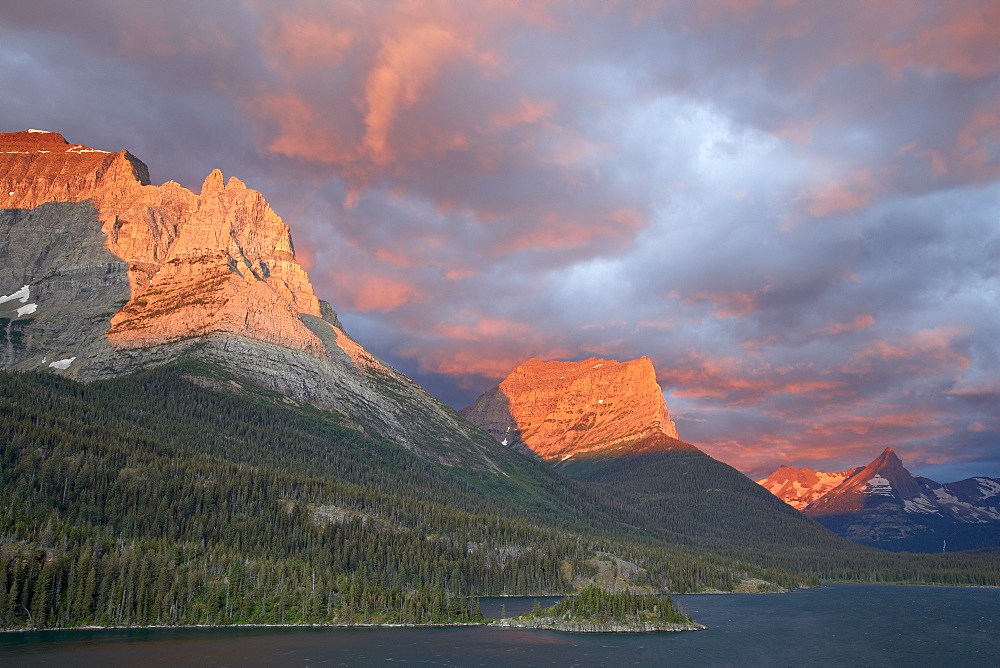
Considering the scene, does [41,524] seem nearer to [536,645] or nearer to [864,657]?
[536,645]

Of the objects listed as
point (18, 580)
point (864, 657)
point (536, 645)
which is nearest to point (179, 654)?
point (18, 580)

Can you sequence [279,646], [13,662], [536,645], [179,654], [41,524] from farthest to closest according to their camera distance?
[41,524] → [536,645] → [279,646] → [179,654] → [13,662]

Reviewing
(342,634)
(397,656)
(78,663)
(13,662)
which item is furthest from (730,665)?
(13,662)

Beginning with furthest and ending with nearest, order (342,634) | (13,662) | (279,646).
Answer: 1. (342,634)
2. (279,646)
3. (13,662)

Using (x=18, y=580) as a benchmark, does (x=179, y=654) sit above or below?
below

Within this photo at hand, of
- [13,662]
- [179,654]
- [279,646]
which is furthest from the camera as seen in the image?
[279,646]

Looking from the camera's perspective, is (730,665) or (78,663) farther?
(730,665)

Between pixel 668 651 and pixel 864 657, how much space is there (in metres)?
45.0

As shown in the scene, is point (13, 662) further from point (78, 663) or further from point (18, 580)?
point (18, 580)

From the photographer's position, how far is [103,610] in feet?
575

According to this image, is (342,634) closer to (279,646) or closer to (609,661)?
(279,646)

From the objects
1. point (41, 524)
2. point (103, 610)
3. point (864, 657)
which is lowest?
point (864, 657)

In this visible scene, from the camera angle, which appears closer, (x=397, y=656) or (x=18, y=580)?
(x=397, y=656)

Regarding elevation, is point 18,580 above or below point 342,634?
above
